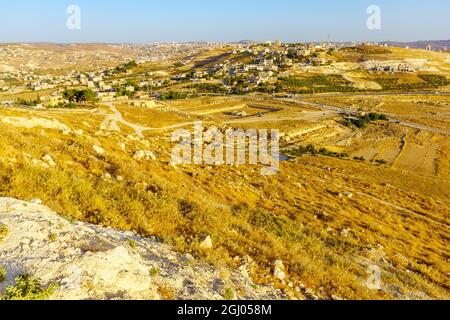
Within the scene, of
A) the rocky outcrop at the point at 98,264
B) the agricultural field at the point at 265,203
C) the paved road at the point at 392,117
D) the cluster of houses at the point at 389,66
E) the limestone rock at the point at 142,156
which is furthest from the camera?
the cluster of houses at the point at 389,66

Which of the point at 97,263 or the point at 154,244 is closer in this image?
the point at 97,263

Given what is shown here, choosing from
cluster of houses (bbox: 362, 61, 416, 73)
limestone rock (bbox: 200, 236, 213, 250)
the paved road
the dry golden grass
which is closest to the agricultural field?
the dry golden grass

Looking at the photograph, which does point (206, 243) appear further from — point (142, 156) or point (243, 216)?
point (142, 156)

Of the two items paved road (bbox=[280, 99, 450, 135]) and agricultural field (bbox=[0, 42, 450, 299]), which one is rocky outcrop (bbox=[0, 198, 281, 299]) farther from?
paved road (bbox=[280, 99, 450, 135])

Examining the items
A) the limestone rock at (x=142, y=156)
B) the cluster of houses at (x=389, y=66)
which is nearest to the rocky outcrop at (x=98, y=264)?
the limestone rock at (x=142, y=156)

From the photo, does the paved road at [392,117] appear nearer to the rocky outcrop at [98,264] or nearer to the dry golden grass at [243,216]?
the dry golden grass at [243,216]

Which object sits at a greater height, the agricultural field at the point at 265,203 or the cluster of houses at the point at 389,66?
the cluster of houses at the point at 389,66

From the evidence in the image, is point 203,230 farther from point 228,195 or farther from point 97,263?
point 228,195
